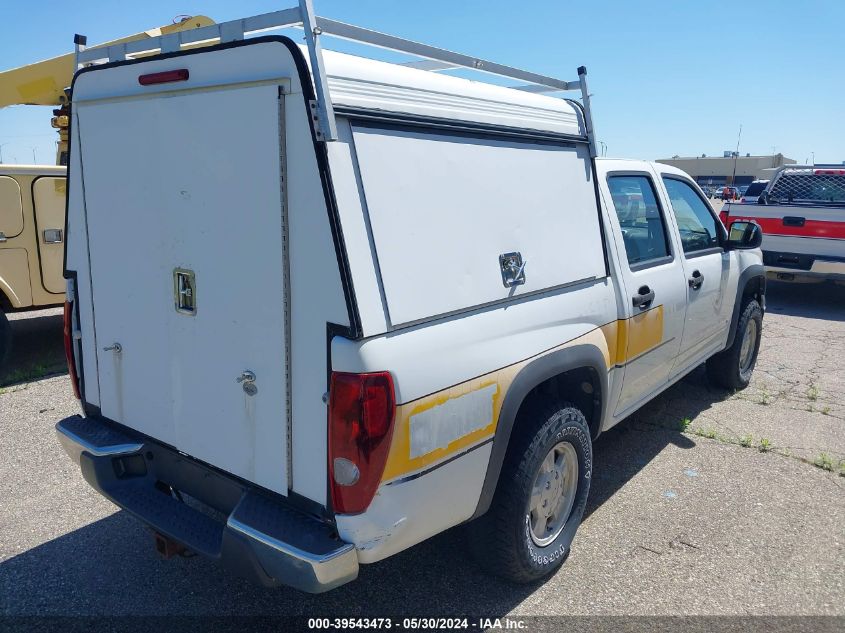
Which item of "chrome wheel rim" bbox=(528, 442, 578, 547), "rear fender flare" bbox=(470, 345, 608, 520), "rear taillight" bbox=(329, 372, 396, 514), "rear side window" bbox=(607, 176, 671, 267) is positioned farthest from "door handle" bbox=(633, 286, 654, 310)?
"rear taillight" bbox=(329, 372, 396, 514)

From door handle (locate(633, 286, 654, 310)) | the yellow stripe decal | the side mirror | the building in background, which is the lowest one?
the yellow stripe decal

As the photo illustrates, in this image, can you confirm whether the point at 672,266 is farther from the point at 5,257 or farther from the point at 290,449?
the point at 5,257

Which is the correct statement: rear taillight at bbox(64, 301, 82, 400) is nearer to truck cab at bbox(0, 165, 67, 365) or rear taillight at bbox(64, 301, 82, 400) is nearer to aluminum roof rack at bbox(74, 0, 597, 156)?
aluminum roof rack at bbox(74, 0, 597, 156)

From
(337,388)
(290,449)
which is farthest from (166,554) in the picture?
(337,388)

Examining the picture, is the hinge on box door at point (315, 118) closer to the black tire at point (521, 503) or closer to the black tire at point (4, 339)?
the black tire at point (521, 503)

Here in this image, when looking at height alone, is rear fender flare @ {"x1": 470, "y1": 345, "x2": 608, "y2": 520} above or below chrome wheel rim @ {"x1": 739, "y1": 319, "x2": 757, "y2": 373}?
above

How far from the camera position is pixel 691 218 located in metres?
4.78

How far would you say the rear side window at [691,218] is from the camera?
4.55 metres

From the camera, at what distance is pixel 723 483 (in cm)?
423

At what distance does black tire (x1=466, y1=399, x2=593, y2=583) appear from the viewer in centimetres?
283

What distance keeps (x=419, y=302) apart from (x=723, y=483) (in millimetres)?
2997

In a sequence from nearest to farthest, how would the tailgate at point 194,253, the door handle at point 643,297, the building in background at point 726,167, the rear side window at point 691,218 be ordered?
the tailgate at point 194,253
the door handle at point 643,297
the rear side window at point 691,218
the building in background at point 726,167

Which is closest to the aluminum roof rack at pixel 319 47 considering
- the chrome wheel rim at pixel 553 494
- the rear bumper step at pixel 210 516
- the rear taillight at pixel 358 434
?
the rear taillight at pixel 358 434

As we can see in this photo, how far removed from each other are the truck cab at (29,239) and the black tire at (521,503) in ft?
17.2
